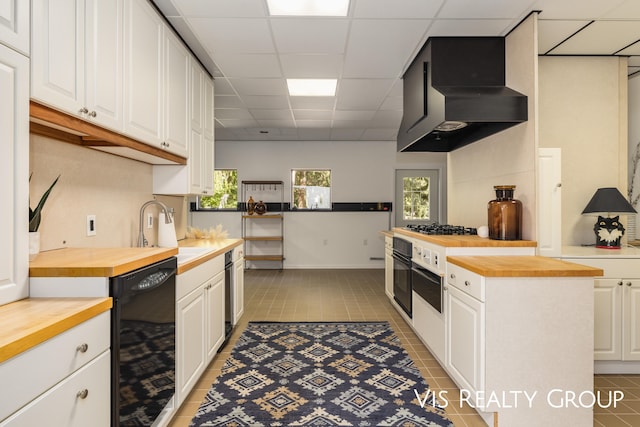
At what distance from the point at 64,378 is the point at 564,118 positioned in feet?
12.0

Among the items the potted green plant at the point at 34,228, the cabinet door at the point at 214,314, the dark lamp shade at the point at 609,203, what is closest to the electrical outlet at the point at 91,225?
the potted green plant at the point at 34,228

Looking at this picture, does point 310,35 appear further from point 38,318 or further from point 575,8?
point 38,318

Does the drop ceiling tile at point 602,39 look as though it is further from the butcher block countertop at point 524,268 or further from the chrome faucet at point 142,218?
the chrome faucet at point 142,218

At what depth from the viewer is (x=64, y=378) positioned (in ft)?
3.53

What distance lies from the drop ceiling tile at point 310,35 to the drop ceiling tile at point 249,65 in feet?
0.77

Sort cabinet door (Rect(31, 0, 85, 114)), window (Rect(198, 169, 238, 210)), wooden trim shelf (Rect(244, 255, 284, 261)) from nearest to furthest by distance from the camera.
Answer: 1. cabinet door (Rect(31, 0, 85, 114))
2. wooden trim shelf (Rect(244, 255, 284, 261))
3. window (Rect(198, 169, 238, 210))

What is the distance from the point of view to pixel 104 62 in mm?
1734

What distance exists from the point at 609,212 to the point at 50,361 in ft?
11.5

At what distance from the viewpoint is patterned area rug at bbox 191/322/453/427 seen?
2.04 meters

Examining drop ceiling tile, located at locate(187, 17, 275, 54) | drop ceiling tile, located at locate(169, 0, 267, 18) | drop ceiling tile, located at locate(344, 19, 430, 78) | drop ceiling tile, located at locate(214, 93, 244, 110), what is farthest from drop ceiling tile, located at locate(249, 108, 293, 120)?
drop ceiling tile, located at locate(169, 0, 267, 18)

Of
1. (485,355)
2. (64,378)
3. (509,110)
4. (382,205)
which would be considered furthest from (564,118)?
(382,205)

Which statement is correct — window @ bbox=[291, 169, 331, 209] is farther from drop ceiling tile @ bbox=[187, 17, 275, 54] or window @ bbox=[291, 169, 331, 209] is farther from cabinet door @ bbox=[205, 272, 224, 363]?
cabinet door @ bbox=[205, 272, 224, 363]

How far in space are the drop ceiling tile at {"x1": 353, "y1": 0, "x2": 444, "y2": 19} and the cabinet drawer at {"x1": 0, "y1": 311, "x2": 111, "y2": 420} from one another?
7.39ft

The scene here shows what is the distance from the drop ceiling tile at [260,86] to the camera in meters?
3.72
